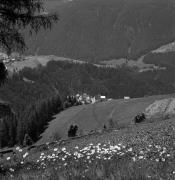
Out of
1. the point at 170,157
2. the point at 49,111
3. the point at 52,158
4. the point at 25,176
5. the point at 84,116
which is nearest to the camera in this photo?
the point at 25,176

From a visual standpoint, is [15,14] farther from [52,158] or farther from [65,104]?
[65,104]

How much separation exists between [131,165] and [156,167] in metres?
0.59

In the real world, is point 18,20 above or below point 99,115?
above

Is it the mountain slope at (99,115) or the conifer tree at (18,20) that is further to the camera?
the mountain slope at (99,115)

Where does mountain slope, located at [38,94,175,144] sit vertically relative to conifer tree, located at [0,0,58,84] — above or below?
below

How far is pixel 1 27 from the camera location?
1950 cm

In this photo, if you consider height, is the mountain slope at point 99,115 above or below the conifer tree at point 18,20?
below

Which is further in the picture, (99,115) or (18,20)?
(99,115)

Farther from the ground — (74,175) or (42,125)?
(74,175)

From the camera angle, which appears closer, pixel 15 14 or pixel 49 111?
pixel 15 14

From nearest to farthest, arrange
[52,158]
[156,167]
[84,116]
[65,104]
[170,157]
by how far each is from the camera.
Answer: [156,167]
[170,157]
[52,158]
[84,116]
[65,104]

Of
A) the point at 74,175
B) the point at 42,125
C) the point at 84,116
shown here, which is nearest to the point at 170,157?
the point at 74,175

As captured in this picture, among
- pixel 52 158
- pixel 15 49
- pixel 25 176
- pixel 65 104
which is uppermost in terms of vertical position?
pixel 15 49

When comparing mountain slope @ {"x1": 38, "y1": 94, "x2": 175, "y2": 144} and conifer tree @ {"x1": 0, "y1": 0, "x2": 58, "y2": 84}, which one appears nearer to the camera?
conifer tree @ {"x1": 0, "y1": 0, "x2": 58, "y2": 84}
